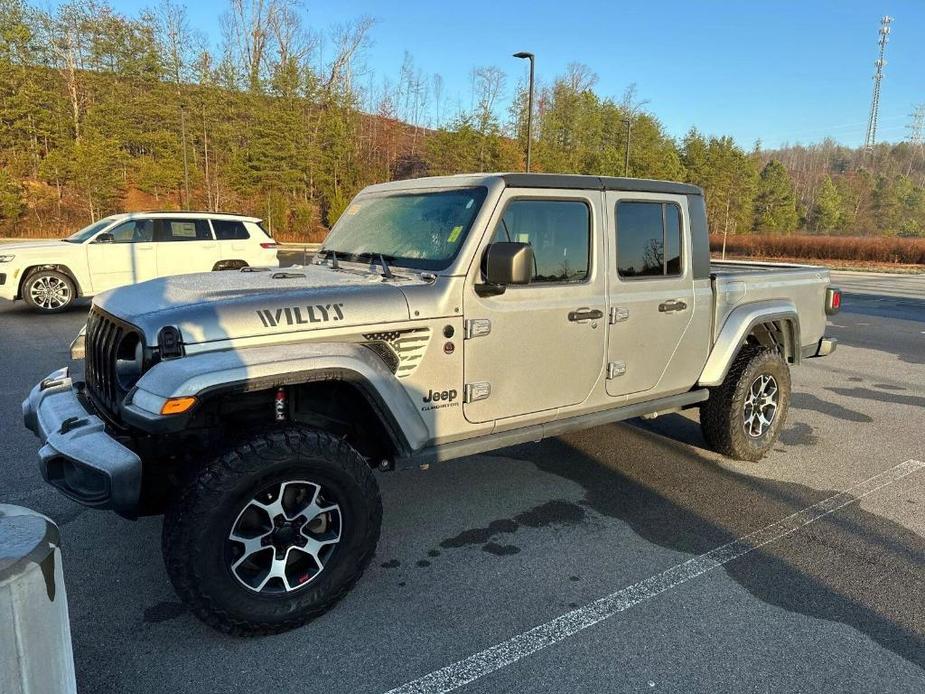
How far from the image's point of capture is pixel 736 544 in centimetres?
359

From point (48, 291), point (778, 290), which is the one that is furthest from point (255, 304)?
point (48, 291)

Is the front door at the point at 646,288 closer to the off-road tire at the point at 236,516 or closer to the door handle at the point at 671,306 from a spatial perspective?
the door handle at the point at 671,306

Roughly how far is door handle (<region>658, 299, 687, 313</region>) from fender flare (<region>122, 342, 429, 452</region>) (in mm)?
1942

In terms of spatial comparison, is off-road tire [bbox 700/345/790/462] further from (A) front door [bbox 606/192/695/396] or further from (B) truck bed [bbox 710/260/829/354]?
(A) front door [bbox 606/192/695/396]

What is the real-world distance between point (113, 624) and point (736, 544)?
3.19m

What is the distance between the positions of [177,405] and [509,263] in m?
1.61

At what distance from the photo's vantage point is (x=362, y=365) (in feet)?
9.25

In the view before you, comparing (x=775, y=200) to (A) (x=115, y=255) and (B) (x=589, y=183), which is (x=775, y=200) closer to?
(A) (x=115, y=255)

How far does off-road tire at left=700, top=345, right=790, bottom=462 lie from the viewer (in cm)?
466

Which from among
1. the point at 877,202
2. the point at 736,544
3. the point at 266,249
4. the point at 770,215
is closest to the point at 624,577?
the point at 736,544

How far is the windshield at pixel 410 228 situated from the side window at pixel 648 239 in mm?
1050

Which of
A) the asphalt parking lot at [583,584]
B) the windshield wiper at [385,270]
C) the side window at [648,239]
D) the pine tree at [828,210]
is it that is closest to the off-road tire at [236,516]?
the asphalt parking lot at [583,584]

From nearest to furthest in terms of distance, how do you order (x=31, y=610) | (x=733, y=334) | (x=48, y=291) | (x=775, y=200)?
(x=31, y=610)
(x=733, y=334)
(x=48, y=291)
(x=775, y=200)

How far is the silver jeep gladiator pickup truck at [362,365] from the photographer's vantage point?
2.60 m
